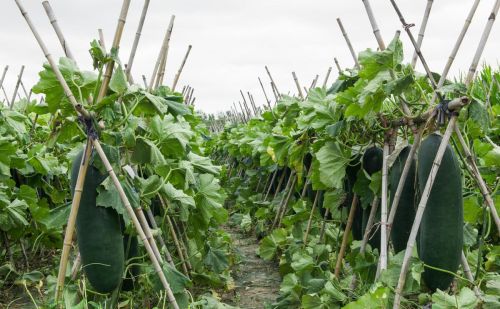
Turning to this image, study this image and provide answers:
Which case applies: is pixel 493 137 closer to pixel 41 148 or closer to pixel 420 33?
pixel 420 33

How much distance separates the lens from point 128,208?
2.92m

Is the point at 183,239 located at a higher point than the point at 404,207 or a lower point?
lower

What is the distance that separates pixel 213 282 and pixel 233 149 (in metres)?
6.42

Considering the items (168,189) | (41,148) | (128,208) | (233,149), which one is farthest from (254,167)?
(128,208)

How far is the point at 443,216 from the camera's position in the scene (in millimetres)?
2670

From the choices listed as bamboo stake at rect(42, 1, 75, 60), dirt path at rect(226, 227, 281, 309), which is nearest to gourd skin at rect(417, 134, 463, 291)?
bamboo stake at rect(42, 1, 75, 60)

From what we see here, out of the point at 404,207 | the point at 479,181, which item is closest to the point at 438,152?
the point at 479,181

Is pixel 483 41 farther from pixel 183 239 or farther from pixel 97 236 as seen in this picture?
pixel 183 239

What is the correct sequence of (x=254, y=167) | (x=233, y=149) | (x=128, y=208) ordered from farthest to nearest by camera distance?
1. (x=233, y=149)
2. (x=254, y=167)
3. (x=128, y=208)

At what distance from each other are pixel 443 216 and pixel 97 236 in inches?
68.0

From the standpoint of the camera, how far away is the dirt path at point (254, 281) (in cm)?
547

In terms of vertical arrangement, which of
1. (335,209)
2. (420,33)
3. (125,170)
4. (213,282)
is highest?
(420,33)

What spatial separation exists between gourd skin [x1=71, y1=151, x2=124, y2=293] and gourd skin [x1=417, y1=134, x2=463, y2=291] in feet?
5.20

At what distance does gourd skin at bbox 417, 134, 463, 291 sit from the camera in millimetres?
2662
